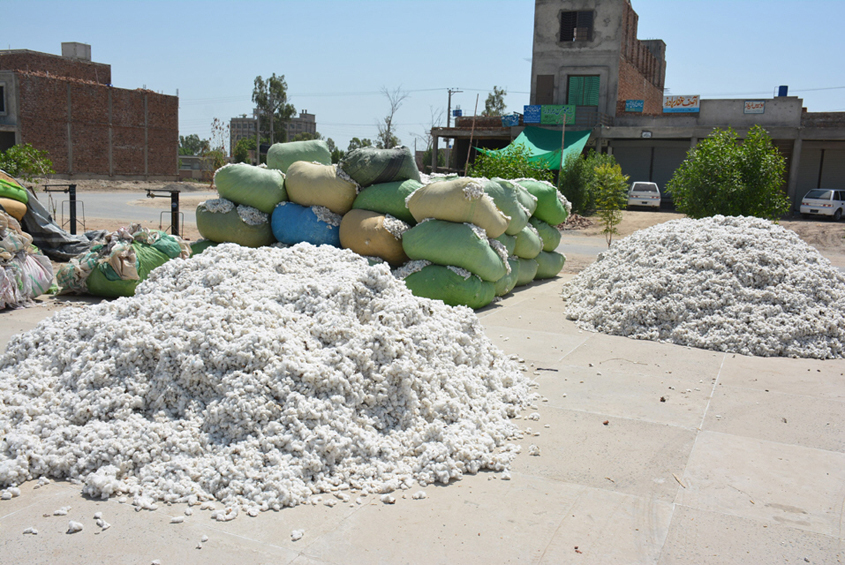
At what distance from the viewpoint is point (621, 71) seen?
29344mm

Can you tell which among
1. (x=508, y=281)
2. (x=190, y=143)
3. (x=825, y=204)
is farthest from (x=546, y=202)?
(x=190, y=143)

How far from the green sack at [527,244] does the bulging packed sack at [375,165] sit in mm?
1726

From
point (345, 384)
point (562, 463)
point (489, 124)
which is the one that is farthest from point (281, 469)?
point (489, 124)

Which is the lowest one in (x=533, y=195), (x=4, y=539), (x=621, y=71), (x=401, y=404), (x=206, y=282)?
(x=4, y=539)

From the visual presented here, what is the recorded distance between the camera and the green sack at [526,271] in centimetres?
826

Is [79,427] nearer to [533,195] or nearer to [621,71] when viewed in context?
[533,195]

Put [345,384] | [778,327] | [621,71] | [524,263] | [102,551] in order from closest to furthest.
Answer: [102,551], [345,384], [778,327], [524,263], [621,71]

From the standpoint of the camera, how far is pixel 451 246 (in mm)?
6348

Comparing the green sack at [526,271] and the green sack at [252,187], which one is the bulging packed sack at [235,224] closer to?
the green sack at [252,187]

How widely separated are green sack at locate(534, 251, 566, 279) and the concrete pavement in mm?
4796

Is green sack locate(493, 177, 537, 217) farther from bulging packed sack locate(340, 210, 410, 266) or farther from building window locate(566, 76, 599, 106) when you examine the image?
building window locate(566, 76, 599, 106)

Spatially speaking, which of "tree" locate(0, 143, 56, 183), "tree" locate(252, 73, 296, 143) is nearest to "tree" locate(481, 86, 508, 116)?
"tree" locate(252, 73, 296, 143)

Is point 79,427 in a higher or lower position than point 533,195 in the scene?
lower

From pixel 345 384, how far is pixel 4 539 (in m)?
1.54
